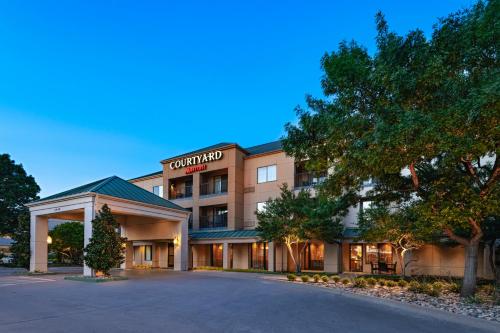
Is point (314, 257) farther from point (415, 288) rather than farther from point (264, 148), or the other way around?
point (415, 288)

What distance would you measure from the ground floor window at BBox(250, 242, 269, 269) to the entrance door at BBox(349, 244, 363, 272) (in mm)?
6695

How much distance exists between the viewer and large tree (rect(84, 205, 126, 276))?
19547 millimetres

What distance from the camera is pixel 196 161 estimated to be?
35531 mm

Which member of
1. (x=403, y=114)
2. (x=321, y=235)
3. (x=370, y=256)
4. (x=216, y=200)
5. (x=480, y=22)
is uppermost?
(x=480, y=22)

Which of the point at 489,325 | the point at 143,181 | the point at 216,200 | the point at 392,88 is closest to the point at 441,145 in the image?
the point at 392,88

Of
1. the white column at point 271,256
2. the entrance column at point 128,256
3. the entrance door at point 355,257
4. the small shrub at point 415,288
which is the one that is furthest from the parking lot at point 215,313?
the entrance column at point 128,256

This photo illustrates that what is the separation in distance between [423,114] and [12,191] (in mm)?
38830

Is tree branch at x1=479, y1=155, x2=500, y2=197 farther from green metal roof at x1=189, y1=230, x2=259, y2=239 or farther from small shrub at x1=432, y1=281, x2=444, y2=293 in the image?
green metal roof at x1=189, y1=230, x2=259, y2=239

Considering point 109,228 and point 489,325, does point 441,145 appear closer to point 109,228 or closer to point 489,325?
point 489,325

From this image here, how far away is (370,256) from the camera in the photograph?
88.8 ft

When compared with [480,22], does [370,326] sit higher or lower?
lower

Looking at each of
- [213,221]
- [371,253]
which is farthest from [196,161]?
[371,253]

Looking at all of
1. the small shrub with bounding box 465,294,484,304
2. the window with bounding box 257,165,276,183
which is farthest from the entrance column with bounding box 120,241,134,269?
the small shrub with bounding box 465,294,484,304

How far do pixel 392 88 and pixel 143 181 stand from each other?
3580cm
